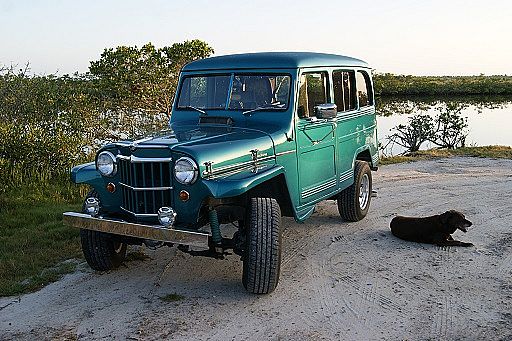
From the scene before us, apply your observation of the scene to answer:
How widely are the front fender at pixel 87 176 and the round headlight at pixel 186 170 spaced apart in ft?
3.33

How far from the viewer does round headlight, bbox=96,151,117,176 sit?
5559mm

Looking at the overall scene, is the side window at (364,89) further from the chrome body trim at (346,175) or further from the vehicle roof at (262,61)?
the vehicle roof at (262,61)

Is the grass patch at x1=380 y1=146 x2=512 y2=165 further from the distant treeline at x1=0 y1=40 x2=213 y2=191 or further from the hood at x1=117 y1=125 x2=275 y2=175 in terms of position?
the hood at x1=117 y1=125 x2=275 y2=175

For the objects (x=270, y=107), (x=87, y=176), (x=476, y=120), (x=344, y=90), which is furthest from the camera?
(x=476, y=120)

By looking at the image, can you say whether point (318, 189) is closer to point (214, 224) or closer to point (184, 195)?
point (214, 224)

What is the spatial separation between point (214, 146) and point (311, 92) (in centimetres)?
190

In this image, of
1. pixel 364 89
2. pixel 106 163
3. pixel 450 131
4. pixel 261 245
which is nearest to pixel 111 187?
pixel 106 163

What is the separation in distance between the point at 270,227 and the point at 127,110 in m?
9.77

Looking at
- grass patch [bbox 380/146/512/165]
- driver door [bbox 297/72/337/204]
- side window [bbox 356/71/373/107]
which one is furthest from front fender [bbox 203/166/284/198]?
Answer: grass patch [bbox 380/146/512/165]

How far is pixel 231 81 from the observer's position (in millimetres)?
6617

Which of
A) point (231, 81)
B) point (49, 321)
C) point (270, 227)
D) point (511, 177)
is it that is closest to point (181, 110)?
point (231, 81)

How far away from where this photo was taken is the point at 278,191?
6156mm

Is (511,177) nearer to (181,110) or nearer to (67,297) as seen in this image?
(181,110)

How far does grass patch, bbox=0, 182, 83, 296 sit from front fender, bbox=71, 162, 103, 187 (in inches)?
45.3
